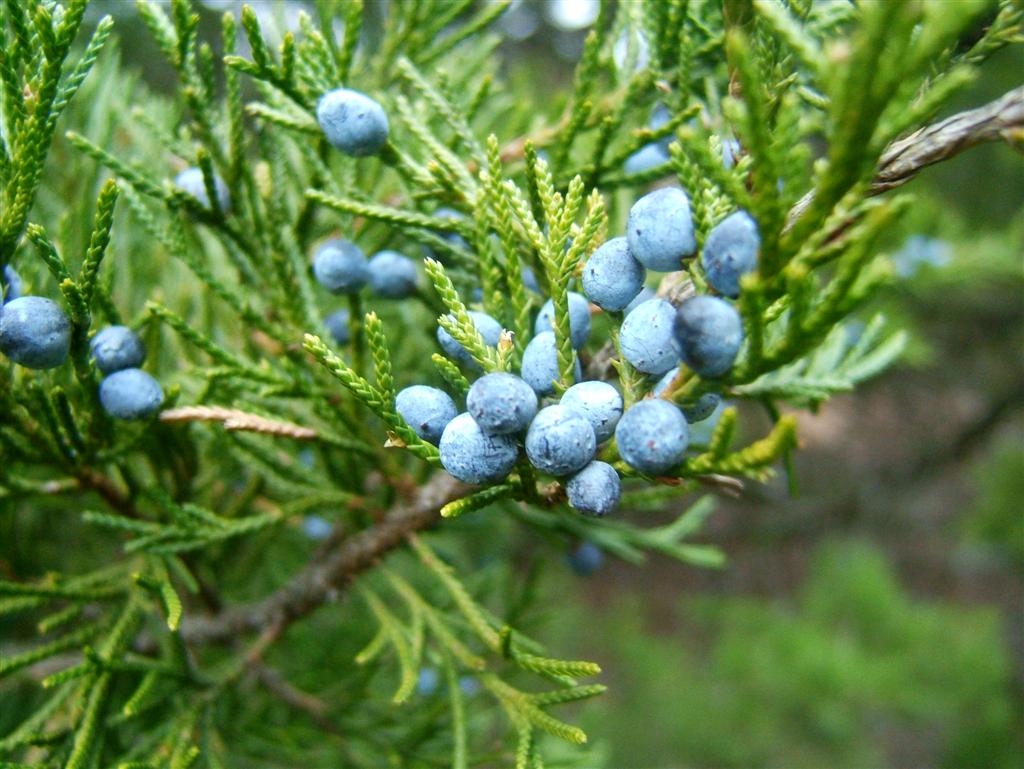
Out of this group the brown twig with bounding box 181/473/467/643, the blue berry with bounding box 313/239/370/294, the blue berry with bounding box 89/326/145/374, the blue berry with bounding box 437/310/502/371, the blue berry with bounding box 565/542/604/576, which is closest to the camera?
the blue berry with bounding box 437/310/502/371

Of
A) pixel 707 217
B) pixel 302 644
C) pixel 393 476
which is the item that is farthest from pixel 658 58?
pixel 302 644

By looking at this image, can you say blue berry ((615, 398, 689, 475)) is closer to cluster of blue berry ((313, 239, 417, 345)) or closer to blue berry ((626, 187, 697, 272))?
blue berry ((626, 187, 697, 272))

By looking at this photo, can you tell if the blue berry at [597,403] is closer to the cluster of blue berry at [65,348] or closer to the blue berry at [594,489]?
the blue berry at [594,489]

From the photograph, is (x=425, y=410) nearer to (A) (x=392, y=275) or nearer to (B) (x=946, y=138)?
(A) (x=392, y=275)

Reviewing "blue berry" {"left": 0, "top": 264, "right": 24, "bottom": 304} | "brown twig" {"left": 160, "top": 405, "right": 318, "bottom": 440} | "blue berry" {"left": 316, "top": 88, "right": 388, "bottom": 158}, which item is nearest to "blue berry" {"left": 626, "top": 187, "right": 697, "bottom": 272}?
"blue berry" {"left": 316, "top": 88, "right": 388, "bottom": 158}

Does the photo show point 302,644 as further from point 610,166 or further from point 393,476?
point 610,166

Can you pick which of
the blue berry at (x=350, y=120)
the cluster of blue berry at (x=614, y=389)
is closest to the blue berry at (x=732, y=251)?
the cluster of blue berry at (x=614, y=389)

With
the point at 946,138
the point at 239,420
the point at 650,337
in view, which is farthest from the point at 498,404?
the point at 946,138

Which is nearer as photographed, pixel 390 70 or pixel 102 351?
pixel 102 351
